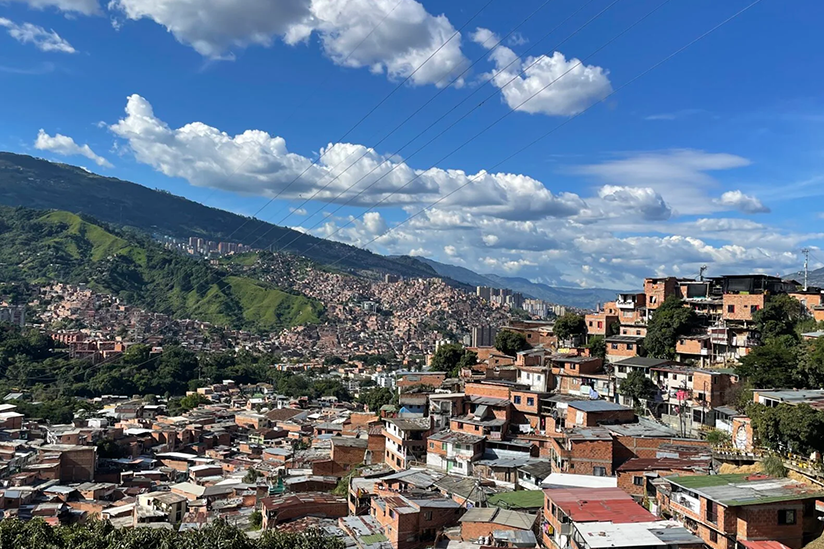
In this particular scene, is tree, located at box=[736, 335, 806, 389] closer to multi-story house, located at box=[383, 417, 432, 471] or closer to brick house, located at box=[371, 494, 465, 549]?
brick house, located at box=[371, 494, 465, 549]

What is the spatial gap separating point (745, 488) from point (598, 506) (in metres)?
2.71

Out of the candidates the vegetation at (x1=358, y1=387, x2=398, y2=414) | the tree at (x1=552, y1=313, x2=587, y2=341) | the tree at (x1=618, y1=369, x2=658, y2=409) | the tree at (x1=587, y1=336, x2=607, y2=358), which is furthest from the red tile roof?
the vegetation at (x1=358, y1=387, x2=398, y2=414)

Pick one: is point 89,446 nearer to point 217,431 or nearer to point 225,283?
point 217,431

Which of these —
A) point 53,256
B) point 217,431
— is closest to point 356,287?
point 53,256

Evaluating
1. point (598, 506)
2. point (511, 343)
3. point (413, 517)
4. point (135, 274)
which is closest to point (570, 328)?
point (511, 343)

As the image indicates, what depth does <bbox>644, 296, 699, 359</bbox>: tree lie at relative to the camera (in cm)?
2427

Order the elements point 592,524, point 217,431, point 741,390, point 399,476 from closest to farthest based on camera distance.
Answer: point 592,524 → point 399,476 → point 741,390 → point 217,431

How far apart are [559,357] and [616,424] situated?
23.1ft

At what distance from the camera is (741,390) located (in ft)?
64.5

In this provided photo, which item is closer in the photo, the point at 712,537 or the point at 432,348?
the point at 712,537

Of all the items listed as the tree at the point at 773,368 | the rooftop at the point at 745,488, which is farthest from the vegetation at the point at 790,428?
the tree at the point at 773,368

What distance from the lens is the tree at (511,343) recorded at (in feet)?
102

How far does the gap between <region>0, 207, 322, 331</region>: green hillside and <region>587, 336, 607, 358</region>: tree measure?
8123 cm

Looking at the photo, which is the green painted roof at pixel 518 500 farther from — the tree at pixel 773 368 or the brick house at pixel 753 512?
the tree at pixel 773 368
